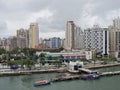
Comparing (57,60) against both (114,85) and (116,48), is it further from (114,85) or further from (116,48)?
(114,85)

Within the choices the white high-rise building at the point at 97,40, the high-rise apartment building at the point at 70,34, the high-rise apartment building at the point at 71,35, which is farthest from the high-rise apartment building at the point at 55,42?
the white high-rise building at the point at 97,40

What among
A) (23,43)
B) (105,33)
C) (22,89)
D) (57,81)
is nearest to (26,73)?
(57,81)

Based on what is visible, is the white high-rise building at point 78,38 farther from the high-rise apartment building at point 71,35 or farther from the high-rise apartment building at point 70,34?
the high-rise apartment building at point 70,34

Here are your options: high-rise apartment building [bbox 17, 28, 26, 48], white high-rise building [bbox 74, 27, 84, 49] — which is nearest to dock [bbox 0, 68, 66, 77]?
white high-rise building [bbox 74, 27, 84, 49]

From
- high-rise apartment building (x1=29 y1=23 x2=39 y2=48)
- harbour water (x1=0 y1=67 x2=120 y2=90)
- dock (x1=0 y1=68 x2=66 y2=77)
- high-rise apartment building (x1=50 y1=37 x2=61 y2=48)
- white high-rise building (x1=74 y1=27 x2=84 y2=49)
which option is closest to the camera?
harbour water (x1=0 y1=67 x2=120 y2=90)

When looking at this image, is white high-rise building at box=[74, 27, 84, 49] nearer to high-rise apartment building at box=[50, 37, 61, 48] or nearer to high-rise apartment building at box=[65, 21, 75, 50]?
high-rise apartment building at box=[65, 21, 75, 50]

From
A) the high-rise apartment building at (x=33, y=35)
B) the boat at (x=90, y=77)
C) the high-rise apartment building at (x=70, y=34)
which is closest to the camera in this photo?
the boat at (x=90, y=77)
